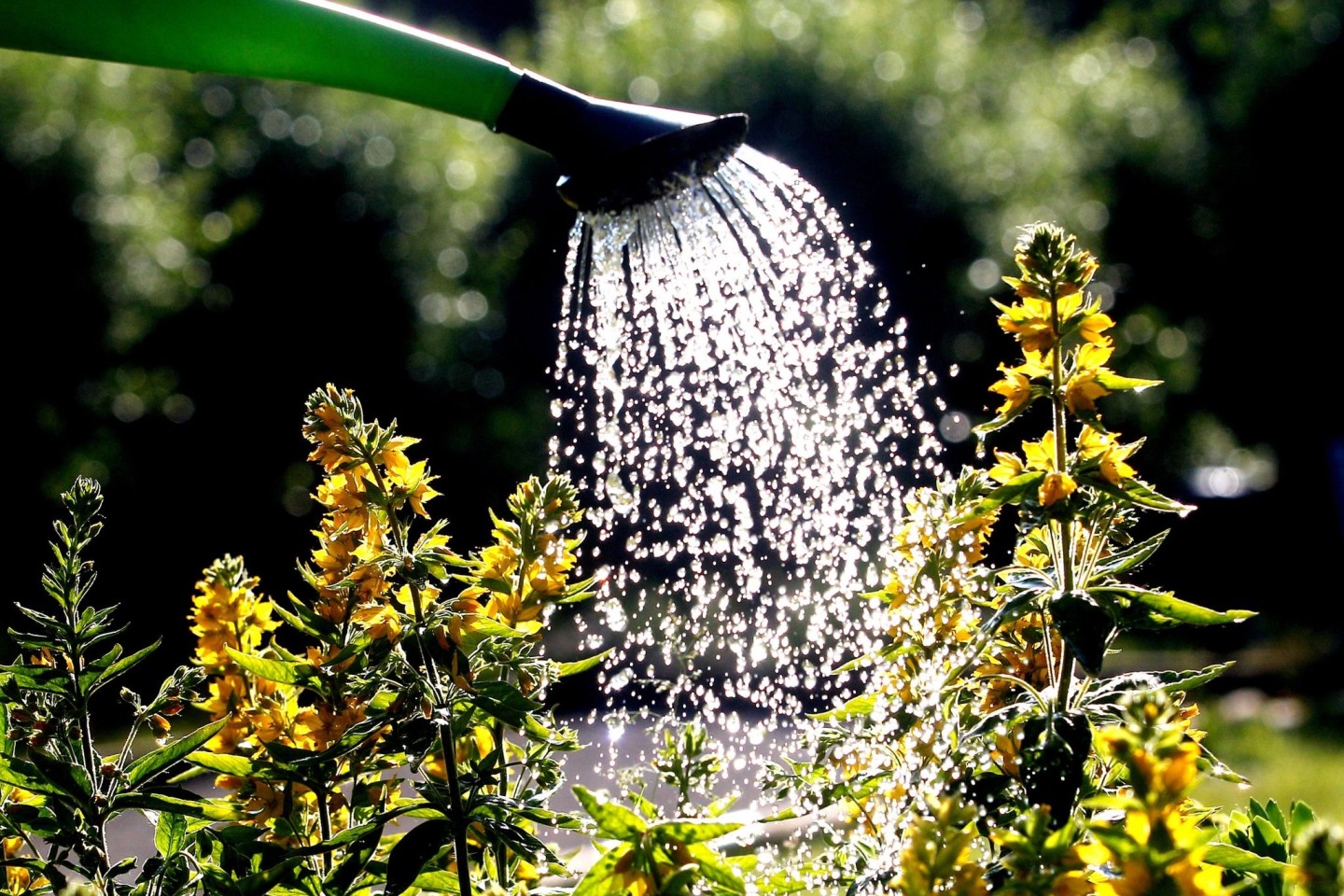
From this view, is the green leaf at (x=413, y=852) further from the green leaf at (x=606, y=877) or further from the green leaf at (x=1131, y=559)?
the green leaf at (x=1131, y=559)

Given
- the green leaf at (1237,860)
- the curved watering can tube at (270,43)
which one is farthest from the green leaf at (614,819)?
the curved watering can tube at (270,43)

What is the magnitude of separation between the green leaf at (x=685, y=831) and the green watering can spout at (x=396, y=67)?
0.70 meters

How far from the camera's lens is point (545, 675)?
122cm

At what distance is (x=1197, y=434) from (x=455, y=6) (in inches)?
529

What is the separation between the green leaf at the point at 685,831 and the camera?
0.90 meters

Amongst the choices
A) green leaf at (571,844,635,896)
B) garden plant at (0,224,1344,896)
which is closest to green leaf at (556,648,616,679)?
garden plant at (0,224,1344,896)

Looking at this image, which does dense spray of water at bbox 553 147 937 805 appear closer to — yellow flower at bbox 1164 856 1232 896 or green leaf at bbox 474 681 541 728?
green leaf at bbox 474 681 541 728

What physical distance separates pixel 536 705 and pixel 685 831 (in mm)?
249

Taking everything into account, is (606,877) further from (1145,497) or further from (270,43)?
(270,43)

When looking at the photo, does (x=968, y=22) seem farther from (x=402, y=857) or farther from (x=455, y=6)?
(x=402, y=857)

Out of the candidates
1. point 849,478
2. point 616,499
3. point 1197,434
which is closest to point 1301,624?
point 1197,434

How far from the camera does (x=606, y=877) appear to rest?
923mm

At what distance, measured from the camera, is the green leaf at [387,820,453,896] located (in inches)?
42.6

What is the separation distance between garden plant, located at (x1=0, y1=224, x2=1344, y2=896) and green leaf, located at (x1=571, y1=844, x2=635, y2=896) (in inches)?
1.0
